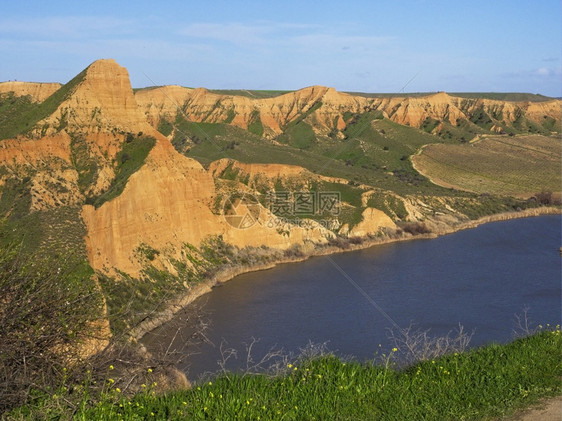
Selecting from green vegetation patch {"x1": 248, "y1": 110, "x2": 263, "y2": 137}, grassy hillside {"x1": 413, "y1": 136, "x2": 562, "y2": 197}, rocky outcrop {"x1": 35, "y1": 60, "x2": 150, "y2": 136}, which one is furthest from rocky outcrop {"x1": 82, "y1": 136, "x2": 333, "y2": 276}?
green vegetation patch {"x1": 248, "y1": 110, "x2": 263, "y2": 137}

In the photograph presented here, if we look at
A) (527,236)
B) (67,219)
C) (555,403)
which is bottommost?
(527,236)

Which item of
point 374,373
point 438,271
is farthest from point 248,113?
point 374,373

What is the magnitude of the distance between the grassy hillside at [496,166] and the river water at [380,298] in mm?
37619

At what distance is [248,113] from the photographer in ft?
503

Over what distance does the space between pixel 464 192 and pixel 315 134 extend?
4986 centimetres

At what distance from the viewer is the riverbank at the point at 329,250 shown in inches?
1507

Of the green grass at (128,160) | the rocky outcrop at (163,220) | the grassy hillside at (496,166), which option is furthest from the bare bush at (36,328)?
the grassy hillside at (496,166)

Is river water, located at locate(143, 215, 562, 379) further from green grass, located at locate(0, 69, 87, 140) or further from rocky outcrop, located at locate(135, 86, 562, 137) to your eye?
rocky outcrop, located at locate(135, 86, 562, 137)

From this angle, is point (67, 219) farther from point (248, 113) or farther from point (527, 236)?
point (248, 113)

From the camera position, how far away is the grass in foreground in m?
8.69

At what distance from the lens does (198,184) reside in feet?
191

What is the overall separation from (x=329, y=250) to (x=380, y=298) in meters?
20.0

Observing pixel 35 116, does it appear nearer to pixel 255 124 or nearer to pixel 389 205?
pixel 389 205

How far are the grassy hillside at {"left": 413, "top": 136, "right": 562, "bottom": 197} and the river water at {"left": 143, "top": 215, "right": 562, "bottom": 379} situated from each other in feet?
123
